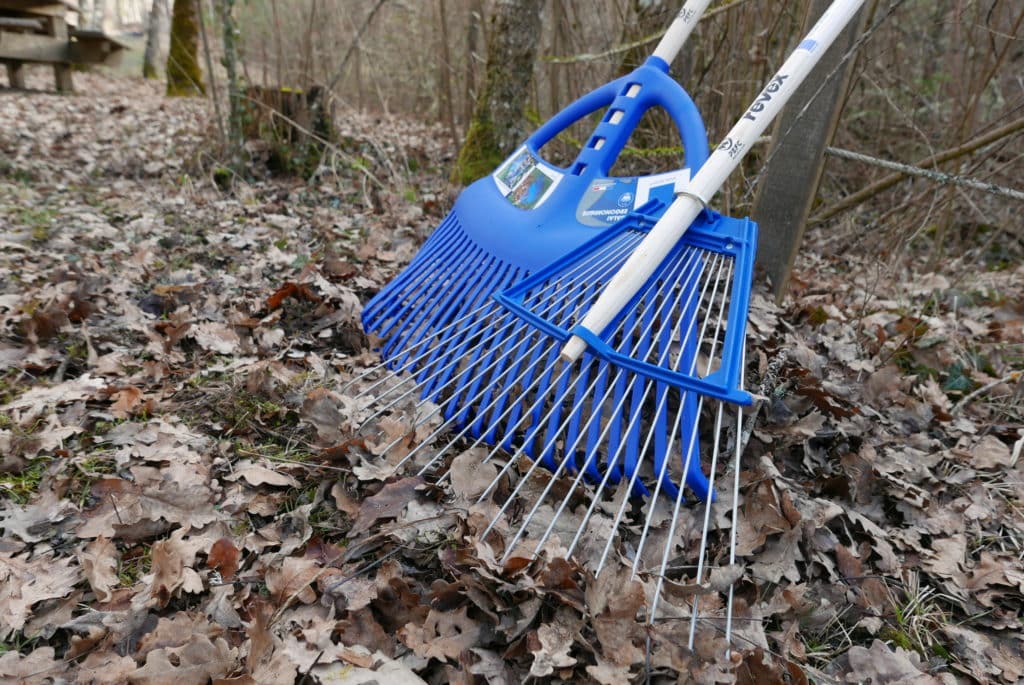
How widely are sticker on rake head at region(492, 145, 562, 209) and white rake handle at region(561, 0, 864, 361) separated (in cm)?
55

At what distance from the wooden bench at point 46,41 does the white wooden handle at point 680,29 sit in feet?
25.4

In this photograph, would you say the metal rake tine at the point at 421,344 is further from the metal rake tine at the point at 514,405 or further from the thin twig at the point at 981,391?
the thin twig at the point at 981,391

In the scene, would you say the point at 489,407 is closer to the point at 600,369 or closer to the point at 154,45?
the point at 600,369

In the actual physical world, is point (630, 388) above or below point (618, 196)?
below

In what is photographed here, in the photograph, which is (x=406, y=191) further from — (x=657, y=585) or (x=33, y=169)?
(x=657, y=585)

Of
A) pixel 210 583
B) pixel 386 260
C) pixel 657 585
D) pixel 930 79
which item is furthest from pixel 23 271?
pixel 930 79

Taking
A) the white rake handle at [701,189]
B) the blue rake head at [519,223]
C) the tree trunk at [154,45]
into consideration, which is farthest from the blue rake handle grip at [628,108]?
the tree trunk at [154,45]

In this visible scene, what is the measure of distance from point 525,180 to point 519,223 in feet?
0.72

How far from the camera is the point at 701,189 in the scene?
1.70 meters

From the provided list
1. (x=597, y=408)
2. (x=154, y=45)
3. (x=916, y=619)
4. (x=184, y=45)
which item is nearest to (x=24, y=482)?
(x=597, y=408)

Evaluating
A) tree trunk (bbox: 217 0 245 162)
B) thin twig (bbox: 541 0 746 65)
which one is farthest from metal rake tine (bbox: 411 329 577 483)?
tree trunk (bbox: 217 0 245 162)

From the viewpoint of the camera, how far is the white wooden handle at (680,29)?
7.23ft

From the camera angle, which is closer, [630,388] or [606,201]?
[630,388]

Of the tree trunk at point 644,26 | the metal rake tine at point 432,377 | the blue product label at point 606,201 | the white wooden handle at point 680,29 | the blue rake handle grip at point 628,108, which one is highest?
the tree trunk at point 644,26
